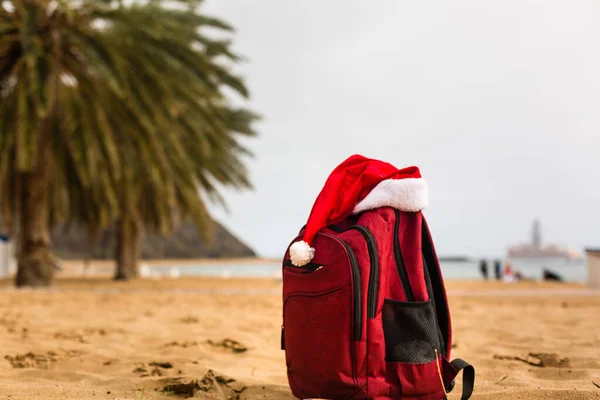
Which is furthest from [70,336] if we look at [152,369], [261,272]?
[261,272]

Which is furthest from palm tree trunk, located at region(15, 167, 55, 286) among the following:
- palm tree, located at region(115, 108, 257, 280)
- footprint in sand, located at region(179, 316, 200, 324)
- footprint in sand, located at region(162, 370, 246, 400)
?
footprint in sand, located at region(162, 370, 246, 400)

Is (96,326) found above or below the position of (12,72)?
below

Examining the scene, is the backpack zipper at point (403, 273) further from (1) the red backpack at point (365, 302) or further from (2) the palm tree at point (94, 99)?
(2) the palm tree at point (94, 99)

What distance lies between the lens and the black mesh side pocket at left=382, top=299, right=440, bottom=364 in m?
2.18

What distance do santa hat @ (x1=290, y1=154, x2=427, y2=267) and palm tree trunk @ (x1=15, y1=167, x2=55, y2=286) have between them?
9.63 metres

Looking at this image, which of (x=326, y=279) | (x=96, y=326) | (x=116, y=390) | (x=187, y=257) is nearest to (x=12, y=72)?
(x=96, y=326)

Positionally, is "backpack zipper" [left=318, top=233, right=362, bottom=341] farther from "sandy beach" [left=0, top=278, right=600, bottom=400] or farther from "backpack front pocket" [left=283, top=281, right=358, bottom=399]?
"sandy beach" [left=0, top=278, right=600, bottom=400]

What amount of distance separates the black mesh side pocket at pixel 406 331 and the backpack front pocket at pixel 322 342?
18 centimetres

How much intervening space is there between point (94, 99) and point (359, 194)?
8.59m

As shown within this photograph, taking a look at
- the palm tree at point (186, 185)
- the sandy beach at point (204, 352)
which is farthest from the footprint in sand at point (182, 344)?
the palm tree at point (186, 185)

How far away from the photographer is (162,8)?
35.5 ft

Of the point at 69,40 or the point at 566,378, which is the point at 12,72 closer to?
the point at 69,40

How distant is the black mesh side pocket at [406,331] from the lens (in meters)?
2.18

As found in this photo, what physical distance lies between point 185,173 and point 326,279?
9587 millimetres
